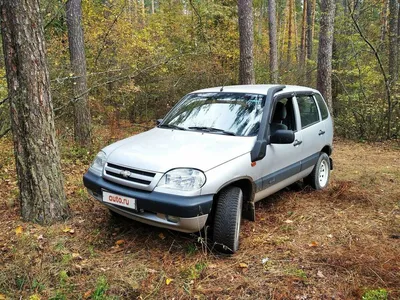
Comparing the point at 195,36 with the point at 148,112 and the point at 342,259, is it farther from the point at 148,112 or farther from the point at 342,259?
the point at 342,259

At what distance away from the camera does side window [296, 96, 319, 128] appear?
5098 mm

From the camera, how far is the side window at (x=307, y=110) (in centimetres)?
510

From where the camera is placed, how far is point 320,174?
5750mm

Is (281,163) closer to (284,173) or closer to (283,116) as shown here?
(284,173)

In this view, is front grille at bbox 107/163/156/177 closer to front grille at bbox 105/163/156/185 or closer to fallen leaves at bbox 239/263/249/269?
front grille at bbox 105/163/156/185

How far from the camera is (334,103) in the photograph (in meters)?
12.3

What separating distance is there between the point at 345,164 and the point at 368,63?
571 cm

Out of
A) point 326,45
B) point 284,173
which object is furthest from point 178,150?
point 326,45

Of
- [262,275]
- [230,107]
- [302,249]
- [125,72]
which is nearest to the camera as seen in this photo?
[262,275]

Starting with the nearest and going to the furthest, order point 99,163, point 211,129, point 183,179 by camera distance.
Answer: point 183,179 < point 99,163 < point 211,129

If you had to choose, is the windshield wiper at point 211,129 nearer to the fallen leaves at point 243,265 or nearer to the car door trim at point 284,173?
the car door trim at point 284,173

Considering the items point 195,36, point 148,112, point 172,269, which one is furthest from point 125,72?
point 172,269

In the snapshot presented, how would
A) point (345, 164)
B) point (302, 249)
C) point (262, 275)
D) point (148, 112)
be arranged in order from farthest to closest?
point (148, 112)
point (345, 164)
point (302, 249)
point (262, 275)

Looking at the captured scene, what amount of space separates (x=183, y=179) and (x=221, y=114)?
4.66 ft
